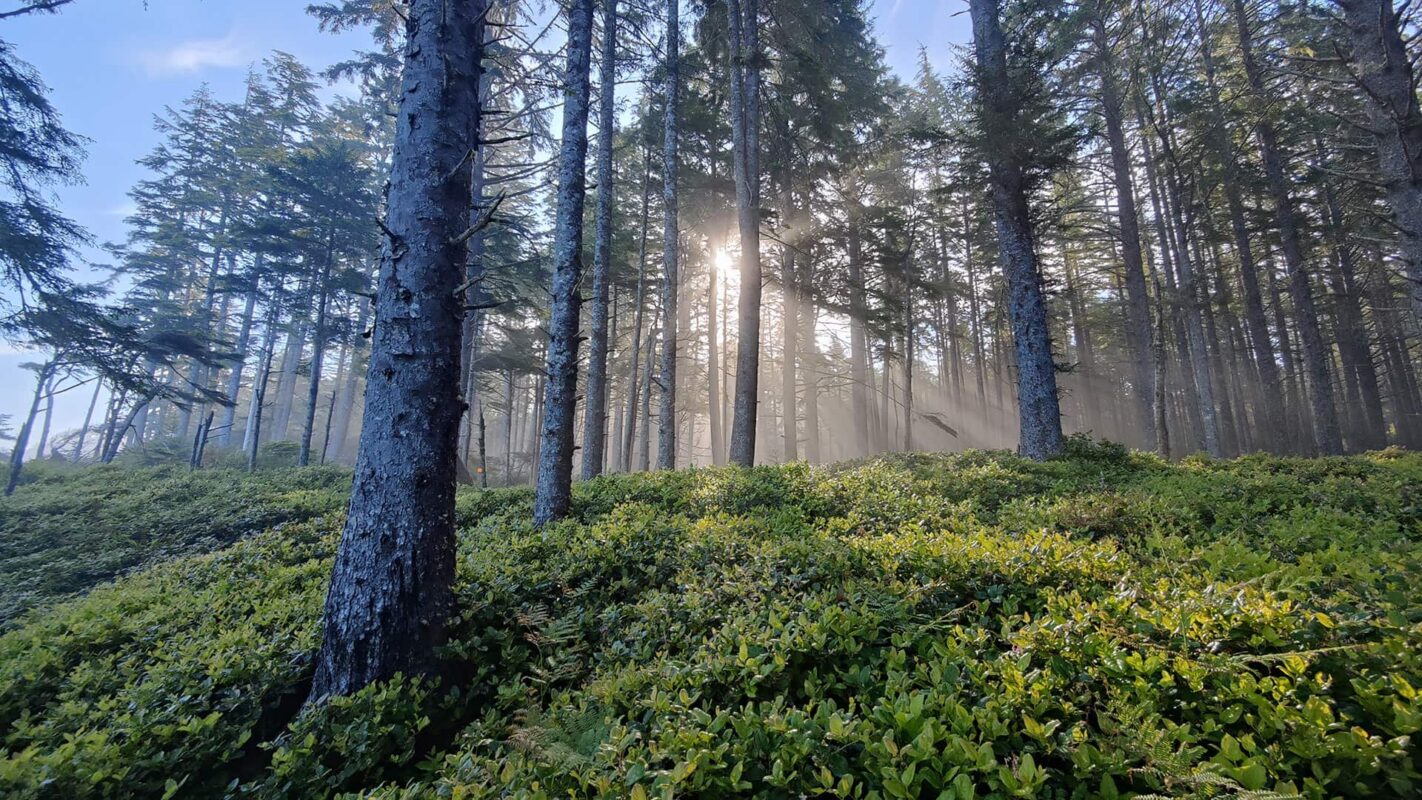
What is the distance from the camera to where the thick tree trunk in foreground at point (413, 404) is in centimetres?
368

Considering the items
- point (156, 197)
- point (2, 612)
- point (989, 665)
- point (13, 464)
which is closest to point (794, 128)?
point (989, 665)

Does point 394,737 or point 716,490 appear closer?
point 394,737

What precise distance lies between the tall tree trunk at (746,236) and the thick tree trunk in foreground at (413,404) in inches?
287

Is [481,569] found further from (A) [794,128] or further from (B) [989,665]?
(A) [794,128]

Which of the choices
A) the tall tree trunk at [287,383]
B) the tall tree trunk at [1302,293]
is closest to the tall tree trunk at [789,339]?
the tall tree trunk at [1302,293]

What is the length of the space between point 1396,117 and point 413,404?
41.9ft

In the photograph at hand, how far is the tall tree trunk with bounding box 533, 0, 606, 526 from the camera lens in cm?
753

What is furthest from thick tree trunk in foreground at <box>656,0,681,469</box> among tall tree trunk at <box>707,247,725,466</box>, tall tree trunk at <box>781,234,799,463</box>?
tall tree trunk at <box>707,247,725,466</box>

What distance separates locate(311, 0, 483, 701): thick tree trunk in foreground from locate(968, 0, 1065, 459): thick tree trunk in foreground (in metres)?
9.42

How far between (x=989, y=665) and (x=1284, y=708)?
3.00 feet

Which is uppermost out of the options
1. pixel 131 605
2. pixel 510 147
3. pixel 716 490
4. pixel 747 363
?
pixel 510 147

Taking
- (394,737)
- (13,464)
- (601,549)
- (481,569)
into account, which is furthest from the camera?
(13,464)

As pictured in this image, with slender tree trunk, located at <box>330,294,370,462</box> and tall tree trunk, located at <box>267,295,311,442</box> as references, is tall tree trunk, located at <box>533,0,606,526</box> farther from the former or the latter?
tall tree trunk, located at <box>267,295,311,442</box>

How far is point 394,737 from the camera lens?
319 centimetres
